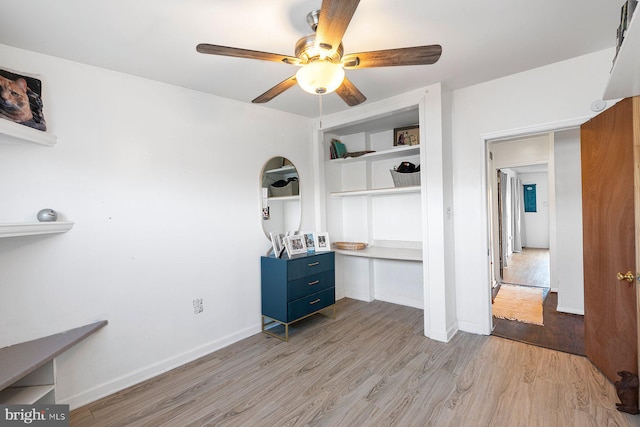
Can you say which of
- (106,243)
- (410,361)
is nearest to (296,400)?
(410,361)

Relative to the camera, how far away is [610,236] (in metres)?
2.08

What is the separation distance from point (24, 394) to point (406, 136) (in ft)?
12.6

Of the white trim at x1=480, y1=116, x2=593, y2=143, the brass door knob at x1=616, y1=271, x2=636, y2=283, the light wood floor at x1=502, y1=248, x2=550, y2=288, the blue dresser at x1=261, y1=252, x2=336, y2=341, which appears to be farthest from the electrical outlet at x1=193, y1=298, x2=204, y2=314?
the light wood floor at x1=502, y1=248, x2=550, y2=288

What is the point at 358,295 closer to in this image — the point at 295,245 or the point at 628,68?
the point at 295,245

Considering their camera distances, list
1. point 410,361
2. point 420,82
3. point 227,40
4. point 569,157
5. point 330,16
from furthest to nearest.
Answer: point 569,157 → point 420,82 → point 410,361 → point 227,40 → point 330,16

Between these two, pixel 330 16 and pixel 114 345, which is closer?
pixel 330 16

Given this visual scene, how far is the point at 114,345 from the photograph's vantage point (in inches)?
86.0

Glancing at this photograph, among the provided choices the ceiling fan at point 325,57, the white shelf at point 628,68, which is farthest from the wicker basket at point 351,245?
the white shelf at point 628,68

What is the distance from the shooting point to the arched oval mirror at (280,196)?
322 centimetres

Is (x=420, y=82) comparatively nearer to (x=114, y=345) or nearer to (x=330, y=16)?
(x=330, y=16)

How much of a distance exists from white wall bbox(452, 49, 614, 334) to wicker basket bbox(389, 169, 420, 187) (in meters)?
0.41

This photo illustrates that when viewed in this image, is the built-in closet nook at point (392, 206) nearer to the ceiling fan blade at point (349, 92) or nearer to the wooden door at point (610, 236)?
the wooden door at point (610, 236)

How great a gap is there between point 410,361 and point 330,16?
2.51 metres

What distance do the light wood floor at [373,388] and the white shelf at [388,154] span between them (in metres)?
1.94
